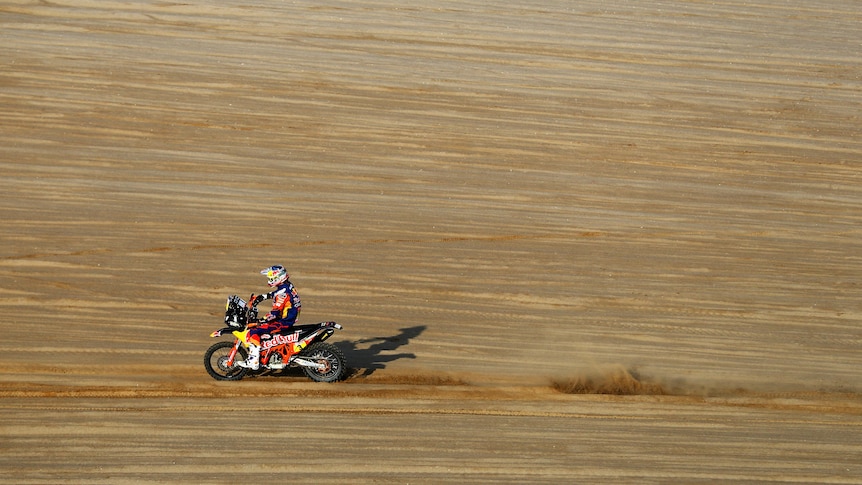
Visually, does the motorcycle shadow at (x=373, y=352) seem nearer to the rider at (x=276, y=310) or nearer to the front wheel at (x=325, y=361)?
the front wheel at (x=325, y=361)

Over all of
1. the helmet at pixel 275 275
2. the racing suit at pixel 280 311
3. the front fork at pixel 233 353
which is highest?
the helmet at pixel 275 275

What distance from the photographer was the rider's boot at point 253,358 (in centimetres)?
1356

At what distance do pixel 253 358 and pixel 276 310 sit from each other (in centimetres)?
81

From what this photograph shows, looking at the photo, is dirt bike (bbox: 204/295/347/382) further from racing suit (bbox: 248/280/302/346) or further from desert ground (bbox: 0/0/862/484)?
desert ground (bbox: 0/0/862/484)

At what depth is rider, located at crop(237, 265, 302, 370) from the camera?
43.3 ft

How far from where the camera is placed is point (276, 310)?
13.4 meters

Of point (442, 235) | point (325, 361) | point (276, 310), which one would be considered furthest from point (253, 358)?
point (442, 235)

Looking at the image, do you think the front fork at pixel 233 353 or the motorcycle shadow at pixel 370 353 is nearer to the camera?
the front fork at pixel 233 353

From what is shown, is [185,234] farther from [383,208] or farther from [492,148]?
[492,148]

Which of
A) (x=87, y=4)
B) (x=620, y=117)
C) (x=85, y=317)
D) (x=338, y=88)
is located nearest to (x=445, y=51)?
(x=338, y=88)

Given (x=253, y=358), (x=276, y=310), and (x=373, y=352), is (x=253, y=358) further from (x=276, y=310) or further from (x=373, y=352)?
(x=373, y=352)

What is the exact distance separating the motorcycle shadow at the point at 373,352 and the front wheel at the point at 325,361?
428 mm

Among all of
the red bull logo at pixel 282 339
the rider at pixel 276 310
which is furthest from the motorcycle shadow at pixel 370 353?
the red bull logo at pixel 282 339

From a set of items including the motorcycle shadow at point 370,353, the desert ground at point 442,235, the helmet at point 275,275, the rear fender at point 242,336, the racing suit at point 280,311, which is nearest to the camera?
the desert ground at point 442,235
